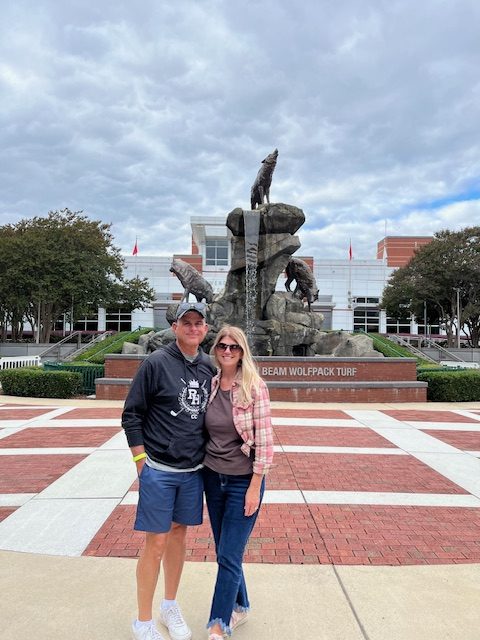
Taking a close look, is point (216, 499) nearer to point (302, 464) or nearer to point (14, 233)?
point (302, 464)

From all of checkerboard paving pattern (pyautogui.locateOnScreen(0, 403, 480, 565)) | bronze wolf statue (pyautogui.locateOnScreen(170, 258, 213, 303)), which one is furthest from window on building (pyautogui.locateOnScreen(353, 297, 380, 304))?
checkerboard paving pattern (pyautogui.locateOnScreen(0, 403, 480, 565))

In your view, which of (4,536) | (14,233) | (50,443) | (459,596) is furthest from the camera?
(14,233)

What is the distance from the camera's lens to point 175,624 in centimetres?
276

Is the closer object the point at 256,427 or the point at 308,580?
the point at 256,427


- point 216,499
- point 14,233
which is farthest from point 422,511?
point 14,233

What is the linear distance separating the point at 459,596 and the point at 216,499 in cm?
180

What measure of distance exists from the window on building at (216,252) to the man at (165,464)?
193 feet

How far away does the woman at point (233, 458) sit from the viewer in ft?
8.86

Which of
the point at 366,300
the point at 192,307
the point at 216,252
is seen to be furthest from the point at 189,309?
the point at 366,300

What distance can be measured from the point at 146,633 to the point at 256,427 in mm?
1228

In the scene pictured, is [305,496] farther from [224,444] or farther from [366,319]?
[366,319]

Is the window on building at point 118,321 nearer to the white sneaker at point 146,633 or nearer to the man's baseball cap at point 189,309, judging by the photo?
the man's baseball cap at point 189,309

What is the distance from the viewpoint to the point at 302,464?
6574 mm

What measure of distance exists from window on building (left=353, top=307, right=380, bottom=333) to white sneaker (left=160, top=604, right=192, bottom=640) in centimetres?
6345
